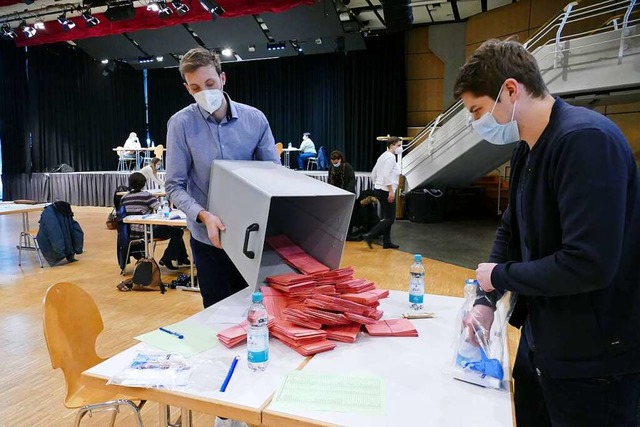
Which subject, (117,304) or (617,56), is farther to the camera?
(617,56)

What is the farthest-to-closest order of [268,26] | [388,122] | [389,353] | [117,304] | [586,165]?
[388,122]
[268,26]
[117,304]
[389,353]
[586,165]

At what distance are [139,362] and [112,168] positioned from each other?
47.1 feet

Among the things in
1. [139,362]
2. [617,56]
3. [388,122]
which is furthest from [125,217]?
[388,122]

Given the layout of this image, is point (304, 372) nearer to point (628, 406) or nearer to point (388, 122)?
point (628, 406)

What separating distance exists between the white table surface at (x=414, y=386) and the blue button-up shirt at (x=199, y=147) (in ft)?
2.44

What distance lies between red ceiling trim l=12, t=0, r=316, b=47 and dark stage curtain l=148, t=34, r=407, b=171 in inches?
154

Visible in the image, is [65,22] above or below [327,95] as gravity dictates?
above

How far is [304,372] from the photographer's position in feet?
3.59

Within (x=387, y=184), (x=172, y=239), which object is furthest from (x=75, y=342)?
(x=387, y=184)

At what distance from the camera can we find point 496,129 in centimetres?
108

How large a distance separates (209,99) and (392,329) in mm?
1023

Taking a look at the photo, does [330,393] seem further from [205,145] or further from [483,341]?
[205,145]

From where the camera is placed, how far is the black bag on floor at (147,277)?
4137mm

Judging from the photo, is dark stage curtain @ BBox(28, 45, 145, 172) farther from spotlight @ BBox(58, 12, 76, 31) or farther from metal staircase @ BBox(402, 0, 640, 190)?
metal staircase @ BBox(402, 0, 640, 190)
